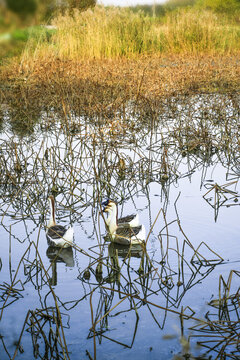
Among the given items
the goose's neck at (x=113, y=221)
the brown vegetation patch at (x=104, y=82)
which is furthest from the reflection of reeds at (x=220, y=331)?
the brown vegetation patch at (x=104, y=82)

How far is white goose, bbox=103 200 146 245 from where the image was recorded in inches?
178

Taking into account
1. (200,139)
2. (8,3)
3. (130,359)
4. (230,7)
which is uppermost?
(230,7)

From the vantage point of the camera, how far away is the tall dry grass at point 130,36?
52.4ft

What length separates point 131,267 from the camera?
399cm

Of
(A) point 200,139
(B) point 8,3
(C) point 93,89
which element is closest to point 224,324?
(B) point 8,3

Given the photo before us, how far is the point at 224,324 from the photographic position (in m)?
2.89

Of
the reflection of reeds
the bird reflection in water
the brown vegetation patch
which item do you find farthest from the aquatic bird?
the brown vegetation patch

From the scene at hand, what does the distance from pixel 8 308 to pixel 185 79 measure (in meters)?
9.10

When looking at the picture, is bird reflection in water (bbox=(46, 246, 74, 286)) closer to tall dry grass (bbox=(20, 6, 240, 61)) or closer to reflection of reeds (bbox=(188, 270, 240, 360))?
reflection of reeds (bbox=(188, 270, 240, 360))

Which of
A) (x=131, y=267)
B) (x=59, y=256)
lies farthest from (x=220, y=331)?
(x=59, y=256)

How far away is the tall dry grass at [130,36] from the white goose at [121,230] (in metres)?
10.8

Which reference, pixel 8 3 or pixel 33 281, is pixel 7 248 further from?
pixel 8 3

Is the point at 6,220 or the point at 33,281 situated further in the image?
the point at 6,220

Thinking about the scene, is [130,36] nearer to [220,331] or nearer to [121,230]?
[121,230]
